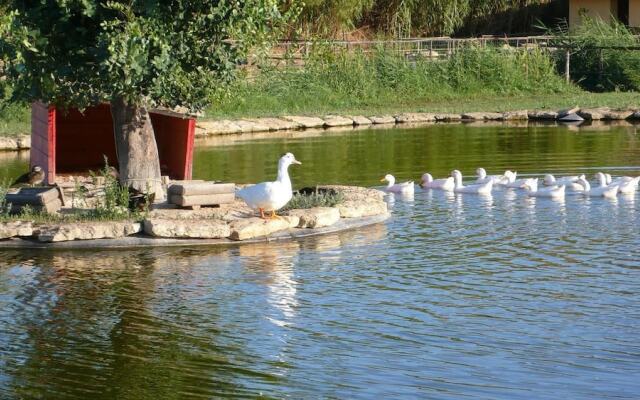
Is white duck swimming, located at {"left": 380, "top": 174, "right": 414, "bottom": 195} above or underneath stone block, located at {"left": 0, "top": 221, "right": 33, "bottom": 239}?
above

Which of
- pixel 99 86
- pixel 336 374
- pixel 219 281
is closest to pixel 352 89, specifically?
pixel 99 86

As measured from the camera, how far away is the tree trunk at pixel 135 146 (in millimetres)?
17891

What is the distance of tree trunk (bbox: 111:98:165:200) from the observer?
17891 mm

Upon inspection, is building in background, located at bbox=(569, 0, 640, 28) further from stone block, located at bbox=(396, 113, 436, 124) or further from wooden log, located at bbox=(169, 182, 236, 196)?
wooden log, located at bbox=(169, 182, 236, 196)

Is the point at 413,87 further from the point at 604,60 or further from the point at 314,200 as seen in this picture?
the point at 314,200

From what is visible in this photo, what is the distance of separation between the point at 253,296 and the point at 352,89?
28595mm

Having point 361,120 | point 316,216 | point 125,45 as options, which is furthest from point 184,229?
point 361,120

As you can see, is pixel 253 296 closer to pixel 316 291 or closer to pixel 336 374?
pixel 316 291

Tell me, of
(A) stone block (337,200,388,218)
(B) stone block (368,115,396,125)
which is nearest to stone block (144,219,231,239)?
(A) stone block (337,200,388,218)

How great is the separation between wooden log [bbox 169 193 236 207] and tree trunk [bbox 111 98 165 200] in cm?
67

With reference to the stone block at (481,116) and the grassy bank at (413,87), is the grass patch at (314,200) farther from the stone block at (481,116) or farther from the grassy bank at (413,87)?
the stone block at (481,116)

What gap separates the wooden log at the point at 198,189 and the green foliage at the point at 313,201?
944 mm

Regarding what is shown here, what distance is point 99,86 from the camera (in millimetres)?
17062

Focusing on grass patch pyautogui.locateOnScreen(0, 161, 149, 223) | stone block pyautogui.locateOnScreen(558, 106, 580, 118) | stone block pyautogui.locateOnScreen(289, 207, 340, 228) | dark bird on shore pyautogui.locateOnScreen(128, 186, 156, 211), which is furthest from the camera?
stone block pyautogui.locateOnScreen(558, 106, 580, 118)
